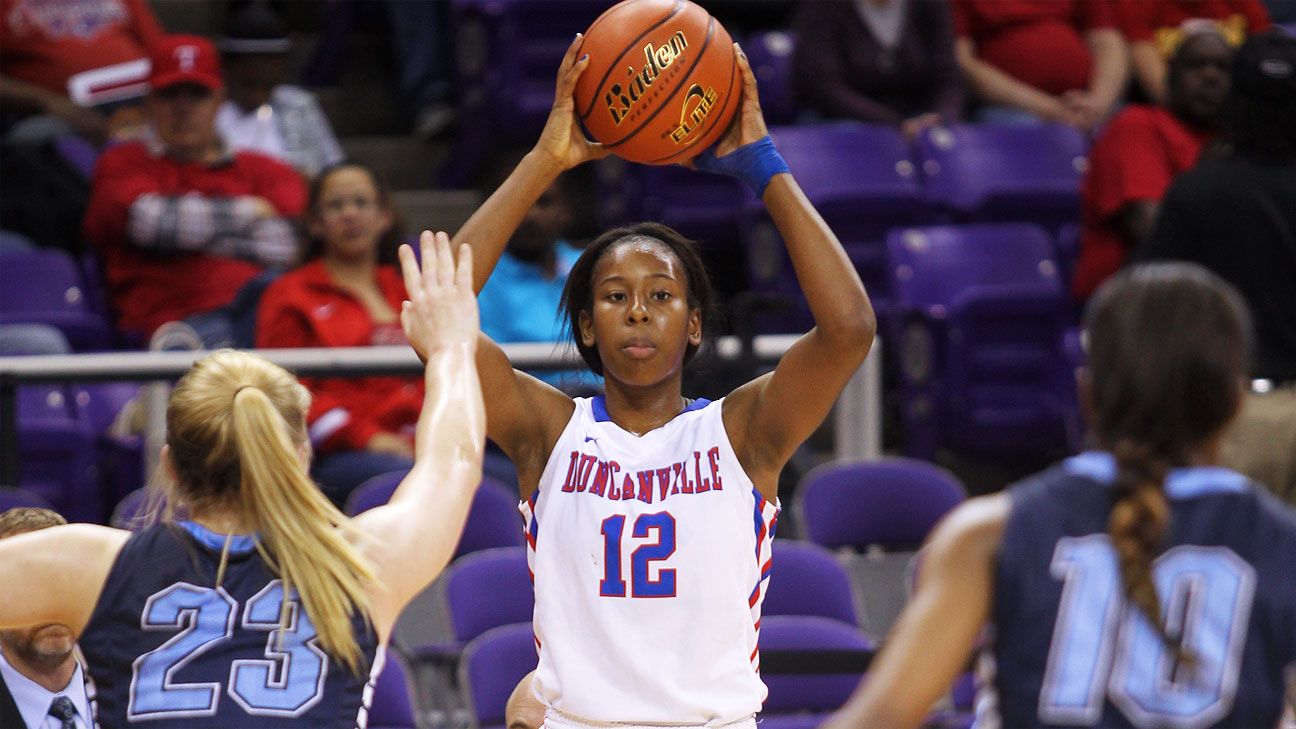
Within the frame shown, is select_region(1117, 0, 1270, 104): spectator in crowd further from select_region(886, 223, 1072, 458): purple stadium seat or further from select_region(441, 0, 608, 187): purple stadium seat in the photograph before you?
select_region(441, 0, 608, 187): purple stadium seat

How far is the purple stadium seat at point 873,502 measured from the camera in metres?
6.05

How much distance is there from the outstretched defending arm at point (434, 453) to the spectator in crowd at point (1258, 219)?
9.64ft

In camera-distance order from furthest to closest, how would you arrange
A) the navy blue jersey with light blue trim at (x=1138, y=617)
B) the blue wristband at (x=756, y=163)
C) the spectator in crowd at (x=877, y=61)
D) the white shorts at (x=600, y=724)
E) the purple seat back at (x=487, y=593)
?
the spectator in crowd at (x=877, y=61) → the purple seat back at (x=487, y=593) → the blue wristband at (x=756, y=163) → the white shorts at (x=600, y=724) → the navy blue jersey with light blue trim at (x=1138, y=617)

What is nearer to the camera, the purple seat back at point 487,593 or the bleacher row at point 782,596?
the bleacher row at point 782,596

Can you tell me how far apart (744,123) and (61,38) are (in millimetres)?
5042

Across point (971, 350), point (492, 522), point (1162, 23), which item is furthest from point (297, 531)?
point (1162, 23)

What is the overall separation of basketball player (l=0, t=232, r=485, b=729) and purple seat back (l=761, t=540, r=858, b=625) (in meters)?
2.74

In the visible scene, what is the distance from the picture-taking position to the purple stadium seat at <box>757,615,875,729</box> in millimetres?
5098

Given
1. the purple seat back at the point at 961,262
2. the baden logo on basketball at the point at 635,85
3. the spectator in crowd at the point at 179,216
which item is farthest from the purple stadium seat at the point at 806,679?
the spectator in crowd at the point at 179,216

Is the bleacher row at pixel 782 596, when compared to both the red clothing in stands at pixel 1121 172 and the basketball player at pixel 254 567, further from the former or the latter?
A: the basketball player at pixel 254 567

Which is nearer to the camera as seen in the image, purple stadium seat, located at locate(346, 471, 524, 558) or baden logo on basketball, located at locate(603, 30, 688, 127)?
baden logo on basketball, located at locate(603, 30, 688, 127)

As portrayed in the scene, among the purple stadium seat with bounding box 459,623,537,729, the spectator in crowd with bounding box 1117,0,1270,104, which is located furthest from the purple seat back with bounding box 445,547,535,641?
the spectator in crowd with bounding box 1117,0,1270,104

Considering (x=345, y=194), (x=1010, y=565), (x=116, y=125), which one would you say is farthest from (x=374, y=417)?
(x=1010, y=565)

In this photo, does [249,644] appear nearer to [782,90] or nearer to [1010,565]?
[1010,565]
